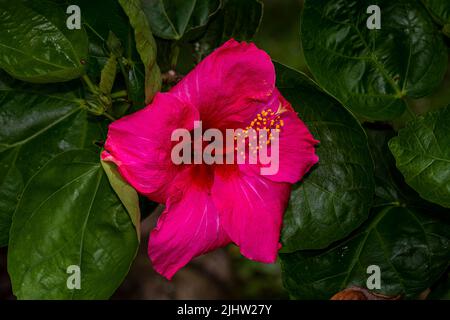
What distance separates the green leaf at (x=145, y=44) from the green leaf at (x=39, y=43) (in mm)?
151

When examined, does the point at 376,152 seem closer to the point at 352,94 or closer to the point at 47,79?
the point at 352,94

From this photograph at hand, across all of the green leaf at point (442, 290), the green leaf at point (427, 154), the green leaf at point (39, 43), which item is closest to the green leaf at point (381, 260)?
the green leaf at point (442, 290)

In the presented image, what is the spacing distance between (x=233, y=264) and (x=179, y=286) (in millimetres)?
518

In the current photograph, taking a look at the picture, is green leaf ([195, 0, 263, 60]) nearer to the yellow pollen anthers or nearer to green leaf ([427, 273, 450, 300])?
the yellow pollen anthers

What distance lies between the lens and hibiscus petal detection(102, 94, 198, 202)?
122 centimetres

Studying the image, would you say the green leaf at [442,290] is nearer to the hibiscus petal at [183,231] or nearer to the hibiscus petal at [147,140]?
the hibiscus petal at [183,231]

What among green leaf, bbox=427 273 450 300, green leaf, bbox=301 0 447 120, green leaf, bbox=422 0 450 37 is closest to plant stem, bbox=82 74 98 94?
green leaf, bbox=301 0 447 120

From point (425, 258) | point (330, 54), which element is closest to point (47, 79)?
point (330, 54)

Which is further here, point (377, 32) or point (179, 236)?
point (377, 32)

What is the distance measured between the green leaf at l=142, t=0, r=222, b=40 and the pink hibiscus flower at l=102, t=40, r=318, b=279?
0.27 meters

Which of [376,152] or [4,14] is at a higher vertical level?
[4,14]

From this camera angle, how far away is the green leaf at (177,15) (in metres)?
1.47

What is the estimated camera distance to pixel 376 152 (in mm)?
1650

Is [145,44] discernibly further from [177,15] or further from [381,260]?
[381,260]
